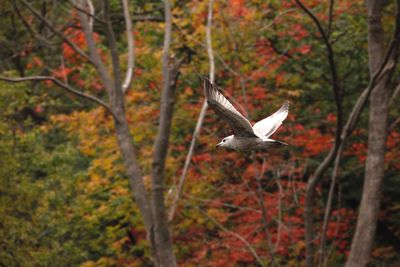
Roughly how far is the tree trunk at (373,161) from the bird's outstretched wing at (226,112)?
6111mm

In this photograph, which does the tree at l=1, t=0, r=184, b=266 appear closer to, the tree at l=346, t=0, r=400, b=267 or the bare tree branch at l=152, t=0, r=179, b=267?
the bare tree branch at l=152, t=0, r=179, b=267

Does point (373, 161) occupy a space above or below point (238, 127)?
above

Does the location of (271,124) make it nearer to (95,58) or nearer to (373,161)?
(373,161)

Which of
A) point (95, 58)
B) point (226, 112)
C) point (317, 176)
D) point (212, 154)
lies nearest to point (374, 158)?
point (317, 176)

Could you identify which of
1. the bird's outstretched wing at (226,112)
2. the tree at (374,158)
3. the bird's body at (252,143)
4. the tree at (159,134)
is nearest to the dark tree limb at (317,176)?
the tree at (374,158)

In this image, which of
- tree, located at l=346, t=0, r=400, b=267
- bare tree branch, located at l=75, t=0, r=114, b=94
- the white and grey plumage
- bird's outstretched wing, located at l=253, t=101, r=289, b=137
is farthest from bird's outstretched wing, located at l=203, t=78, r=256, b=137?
bare tree branch, located at l=75, t=0, r=114, b=94

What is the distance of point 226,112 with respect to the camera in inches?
169

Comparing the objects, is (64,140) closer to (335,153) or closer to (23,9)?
(23,9)

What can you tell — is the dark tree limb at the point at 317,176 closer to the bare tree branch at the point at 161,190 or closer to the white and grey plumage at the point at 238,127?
the bare tree branch at the point at 161,190

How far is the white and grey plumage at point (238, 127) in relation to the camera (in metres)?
4.27

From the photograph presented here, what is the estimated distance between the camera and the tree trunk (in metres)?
10.2

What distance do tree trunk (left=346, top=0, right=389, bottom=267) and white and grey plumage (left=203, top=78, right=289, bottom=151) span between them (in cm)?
567

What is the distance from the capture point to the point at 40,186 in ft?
41.6

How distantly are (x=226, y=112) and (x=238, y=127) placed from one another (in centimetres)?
25
